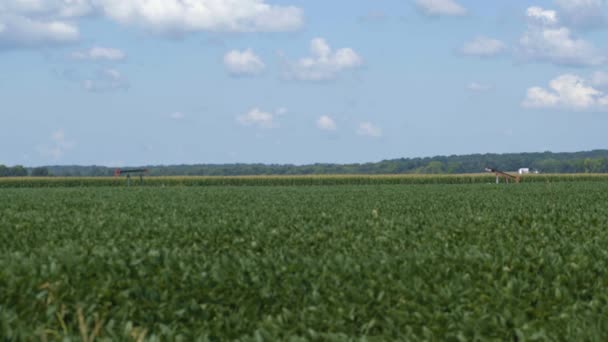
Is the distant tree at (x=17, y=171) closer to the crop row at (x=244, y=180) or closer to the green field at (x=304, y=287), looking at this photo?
the crop row at (x=244, y=180)

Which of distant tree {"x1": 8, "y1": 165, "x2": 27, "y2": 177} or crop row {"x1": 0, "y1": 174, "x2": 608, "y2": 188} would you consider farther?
distant tree {"x1": 8, "y1": 165, "x2": 27, "y2": 177}

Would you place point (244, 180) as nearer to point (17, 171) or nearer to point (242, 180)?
Result: point (242, 180)

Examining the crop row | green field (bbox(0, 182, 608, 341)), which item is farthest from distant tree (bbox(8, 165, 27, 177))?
green field (bbox(0, 182, 608, 341))

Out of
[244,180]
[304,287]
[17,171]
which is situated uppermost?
[17,171]

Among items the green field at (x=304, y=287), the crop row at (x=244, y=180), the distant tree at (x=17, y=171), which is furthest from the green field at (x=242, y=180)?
the green field at (x=304, y=287)

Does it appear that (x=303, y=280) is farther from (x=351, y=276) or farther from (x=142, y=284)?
(x=142, y=284)

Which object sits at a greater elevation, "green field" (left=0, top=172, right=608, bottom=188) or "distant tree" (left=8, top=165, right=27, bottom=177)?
"distant tree" (left=8, top=165, right=27, bottom=177)

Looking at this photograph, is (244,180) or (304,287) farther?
(244,180)

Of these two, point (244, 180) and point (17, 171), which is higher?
point (17, 171)

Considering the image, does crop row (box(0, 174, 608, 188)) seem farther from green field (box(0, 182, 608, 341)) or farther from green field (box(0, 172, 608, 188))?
green field (box(0, 182, 608, 341))

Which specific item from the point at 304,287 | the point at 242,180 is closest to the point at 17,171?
the point at 242,180

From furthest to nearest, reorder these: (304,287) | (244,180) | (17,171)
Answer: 1. (17,171)
2. (244,180)
3. (304,287)

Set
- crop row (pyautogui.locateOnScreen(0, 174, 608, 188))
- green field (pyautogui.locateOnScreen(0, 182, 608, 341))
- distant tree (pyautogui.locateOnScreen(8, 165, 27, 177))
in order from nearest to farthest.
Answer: green field (pyautogui.locateOnScreen(0, 182, 608, 341)) < crop row (pyautogui.locateOnScreen(0, 174, 608, 188)) < distant tree (pyautogui.locateOnScreen(8, 165, 27, 177))

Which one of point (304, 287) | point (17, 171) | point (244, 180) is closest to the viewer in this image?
point (304, 287)
